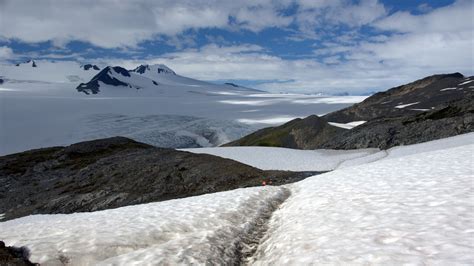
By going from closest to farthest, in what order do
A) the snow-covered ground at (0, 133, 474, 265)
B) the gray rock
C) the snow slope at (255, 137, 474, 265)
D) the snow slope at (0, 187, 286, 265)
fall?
the snow slope at (255, 137, 474, 265) < the snow-covered ground at (0, 133, 474, 265) < the snow slope at (0, 187, 286, 265) < the gray rock

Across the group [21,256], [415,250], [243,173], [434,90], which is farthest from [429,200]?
[434,90]

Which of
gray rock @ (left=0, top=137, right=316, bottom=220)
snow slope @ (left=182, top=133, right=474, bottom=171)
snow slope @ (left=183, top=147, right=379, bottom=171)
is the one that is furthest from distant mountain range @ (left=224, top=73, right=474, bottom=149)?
gray rock @ (left=0, top=137, right=316, bottom=220)

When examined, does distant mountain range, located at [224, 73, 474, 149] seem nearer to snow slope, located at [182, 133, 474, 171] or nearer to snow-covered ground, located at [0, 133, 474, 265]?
snow slope, located at [182, 133, 474, 171]

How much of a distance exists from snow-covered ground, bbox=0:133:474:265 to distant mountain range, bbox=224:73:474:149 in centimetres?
4307

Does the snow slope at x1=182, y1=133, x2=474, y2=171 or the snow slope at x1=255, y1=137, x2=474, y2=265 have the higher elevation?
the snow slope at x1=255, y1=137, x2=474, y2=265

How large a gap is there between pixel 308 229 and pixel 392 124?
6404cm

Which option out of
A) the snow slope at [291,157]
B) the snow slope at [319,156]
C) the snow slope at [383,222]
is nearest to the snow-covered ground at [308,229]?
the snow slope at [383,222]

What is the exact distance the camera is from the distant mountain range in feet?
197

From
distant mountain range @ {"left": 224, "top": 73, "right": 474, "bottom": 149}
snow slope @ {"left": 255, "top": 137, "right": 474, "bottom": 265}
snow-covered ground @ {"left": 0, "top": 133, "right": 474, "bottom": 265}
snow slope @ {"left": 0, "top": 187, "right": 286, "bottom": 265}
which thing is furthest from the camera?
distant mountain range @ {"left": 224, "top": 73, "right": 474, "bottom": 149}

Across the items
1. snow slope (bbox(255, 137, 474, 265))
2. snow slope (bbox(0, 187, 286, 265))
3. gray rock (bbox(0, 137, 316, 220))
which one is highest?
snow slope (bbox(255, 137, 474, 265))

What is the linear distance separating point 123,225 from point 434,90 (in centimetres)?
17898

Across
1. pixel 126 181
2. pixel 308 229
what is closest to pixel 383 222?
pixel 308 229

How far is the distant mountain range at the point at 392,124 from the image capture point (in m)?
60.2

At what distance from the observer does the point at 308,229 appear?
13.8 m
